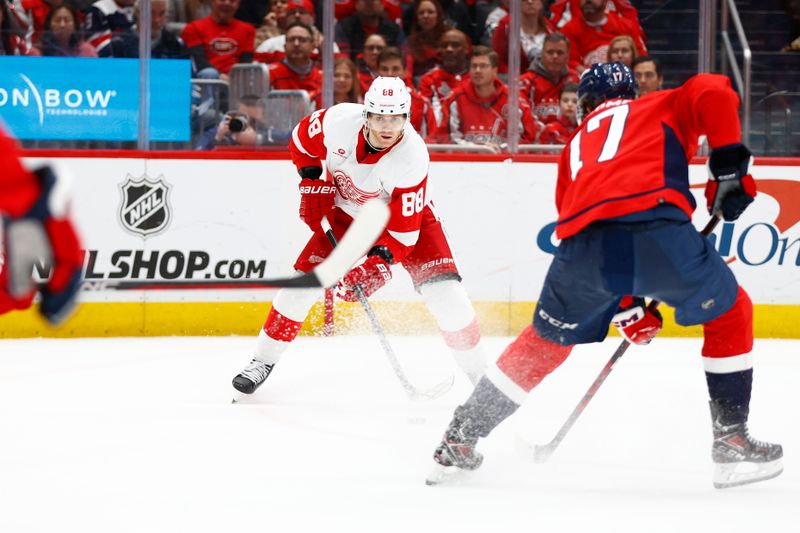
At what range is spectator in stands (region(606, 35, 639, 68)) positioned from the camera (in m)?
5.61

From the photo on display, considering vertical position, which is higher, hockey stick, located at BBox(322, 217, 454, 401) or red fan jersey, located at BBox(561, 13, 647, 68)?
red fan jersey, located at BBox(561, 13, 647, 68)

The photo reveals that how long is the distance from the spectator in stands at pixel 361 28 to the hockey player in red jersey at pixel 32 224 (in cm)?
375

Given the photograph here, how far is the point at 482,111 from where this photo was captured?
5.57m

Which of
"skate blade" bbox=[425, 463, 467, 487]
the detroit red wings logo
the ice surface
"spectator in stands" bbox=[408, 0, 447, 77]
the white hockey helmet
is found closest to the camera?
the ice surface

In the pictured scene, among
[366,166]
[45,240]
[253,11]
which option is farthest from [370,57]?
[45,240]

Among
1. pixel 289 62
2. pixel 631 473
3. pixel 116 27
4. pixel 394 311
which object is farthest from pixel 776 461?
pixel 116 27

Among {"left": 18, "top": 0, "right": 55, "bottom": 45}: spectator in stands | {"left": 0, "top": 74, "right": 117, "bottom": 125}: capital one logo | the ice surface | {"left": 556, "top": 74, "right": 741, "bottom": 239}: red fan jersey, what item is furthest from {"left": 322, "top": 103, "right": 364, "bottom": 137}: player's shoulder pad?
{"left": 18, "top": 0, "right": 55, "bottom": 45}: spectator in stands

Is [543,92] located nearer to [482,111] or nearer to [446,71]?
[482,111]

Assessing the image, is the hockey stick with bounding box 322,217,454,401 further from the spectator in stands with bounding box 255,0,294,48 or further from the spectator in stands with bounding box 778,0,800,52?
the spectator in stands with bounding box 778,0,800,52

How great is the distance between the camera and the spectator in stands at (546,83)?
5.57 meters

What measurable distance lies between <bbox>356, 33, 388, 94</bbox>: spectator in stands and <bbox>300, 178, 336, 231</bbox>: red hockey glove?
5.71ft

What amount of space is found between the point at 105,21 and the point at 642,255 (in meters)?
3.49

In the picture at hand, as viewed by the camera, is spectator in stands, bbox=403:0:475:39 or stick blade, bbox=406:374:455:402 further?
spectator in stands, bbox=403:0:475:39

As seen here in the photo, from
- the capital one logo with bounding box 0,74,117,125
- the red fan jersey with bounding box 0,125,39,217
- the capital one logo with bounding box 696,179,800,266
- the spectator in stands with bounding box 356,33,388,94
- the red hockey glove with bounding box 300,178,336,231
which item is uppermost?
the spectator in stands with bounding box 356,33,388,94
